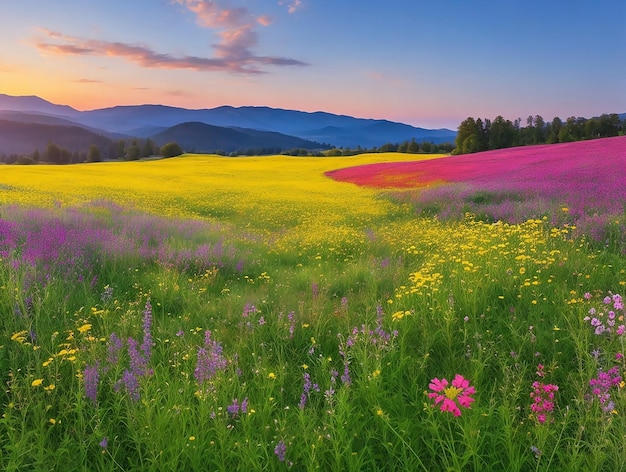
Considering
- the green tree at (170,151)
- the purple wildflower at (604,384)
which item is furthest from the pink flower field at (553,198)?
the green tree at (170,151)

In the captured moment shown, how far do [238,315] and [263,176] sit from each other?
118ft

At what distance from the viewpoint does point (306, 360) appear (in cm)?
424

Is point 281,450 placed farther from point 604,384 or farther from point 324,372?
point 604,384

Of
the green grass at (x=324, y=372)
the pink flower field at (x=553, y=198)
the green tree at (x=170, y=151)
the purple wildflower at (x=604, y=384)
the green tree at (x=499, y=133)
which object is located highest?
the green tree at (x=499, y=133)

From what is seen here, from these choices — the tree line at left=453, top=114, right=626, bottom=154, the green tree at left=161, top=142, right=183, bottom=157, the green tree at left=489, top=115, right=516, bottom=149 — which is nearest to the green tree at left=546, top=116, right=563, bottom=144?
the tree line at left=453, top=114, right=626, bottom=154

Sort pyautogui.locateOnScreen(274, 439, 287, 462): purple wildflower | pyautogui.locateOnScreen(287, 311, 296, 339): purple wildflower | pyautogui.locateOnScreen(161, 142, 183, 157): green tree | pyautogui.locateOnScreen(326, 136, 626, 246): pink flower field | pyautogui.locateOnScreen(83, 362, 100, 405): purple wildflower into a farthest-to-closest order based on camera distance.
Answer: pyautogui.locateOnScreen(161, 142, 183, 157): green tree, pyautogui.locateOnScreen(326, 136, 626, 246): pink flower field, pyautogui.locateOnScreen(287, 311, 296, 339): purple wildflower, pyautogui.locateOnScreen(83, 362, 100, 405): purple wildflower, pyautogui.locateOnScreen(274, 439, 287, 462): purple wildflower

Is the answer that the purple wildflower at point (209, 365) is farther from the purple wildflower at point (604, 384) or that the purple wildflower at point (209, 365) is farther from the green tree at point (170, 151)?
the green tree at point (170, 151)

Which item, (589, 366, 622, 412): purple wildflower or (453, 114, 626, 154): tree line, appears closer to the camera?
Answer: (589, 366, 622, 412): purple wildflower

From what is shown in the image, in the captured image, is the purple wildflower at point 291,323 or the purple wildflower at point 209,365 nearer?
the purple wildflower at point 209,365

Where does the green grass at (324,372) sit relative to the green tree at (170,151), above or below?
below

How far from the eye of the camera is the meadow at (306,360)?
274 centimetres

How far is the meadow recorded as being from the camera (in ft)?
8.99

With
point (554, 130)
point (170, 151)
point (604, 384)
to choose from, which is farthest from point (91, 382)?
point (554, 130)

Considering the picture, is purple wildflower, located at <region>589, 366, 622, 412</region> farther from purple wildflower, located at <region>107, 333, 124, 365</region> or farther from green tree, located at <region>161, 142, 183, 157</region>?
green tree, located at <region>161, 142, 183, 157</region>
